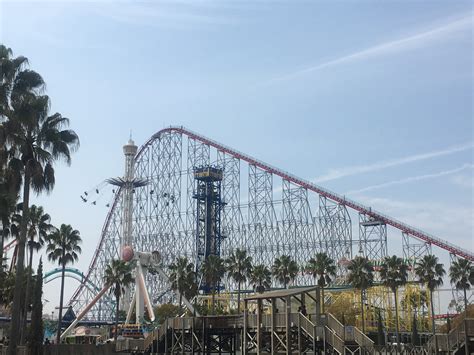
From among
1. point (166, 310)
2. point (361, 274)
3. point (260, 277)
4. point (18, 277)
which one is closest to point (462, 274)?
point (361, 274)

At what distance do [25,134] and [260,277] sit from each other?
39.8m

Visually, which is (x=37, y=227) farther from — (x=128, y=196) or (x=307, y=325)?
(x=128, y=196)

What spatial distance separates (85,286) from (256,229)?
109 feet

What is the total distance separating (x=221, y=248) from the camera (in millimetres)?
86188

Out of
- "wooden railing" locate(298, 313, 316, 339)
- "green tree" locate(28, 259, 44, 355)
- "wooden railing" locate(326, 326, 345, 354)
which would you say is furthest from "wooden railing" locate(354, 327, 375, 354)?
"green tree" locate(28, 259, 44, 355)

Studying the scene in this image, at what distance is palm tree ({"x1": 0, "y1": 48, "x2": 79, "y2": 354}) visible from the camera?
24.6 metres

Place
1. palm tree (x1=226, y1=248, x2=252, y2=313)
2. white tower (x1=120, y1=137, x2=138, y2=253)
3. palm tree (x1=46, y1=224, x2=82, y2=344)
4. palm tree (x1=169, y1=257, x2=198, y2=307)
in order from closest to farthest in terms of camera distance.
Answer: palm tree (x1=46, y1=224, x2=82, y2=344)
palm tree (x1=169, y1=257, x2=198, y2=307)
palm tree (x1=226, y1=248, x2=252, y2=313)
white tower (x1=120, y1=137, x2=138, y2=253)

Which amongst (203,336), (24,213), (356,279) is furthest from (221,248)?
(24,213)

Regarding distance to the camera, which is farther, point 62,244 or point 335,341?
point 62,244

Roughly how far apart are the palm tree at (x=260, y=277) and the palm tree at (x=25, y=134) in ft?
123

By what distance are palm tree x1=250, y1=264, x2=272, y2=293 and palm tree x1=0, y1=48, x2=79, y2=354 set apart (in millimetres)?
37533

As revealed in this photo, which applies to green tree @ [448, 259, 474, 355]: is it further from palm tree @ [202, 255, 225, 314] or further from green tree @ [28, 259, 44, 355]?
green tree @ [28, 259, 44, 355]

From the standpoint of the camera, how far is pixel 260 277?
61.8 metres

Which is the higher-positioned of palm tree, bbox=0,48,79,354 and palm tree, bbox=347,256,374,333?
palm tree, bbox=0,48,79,354
